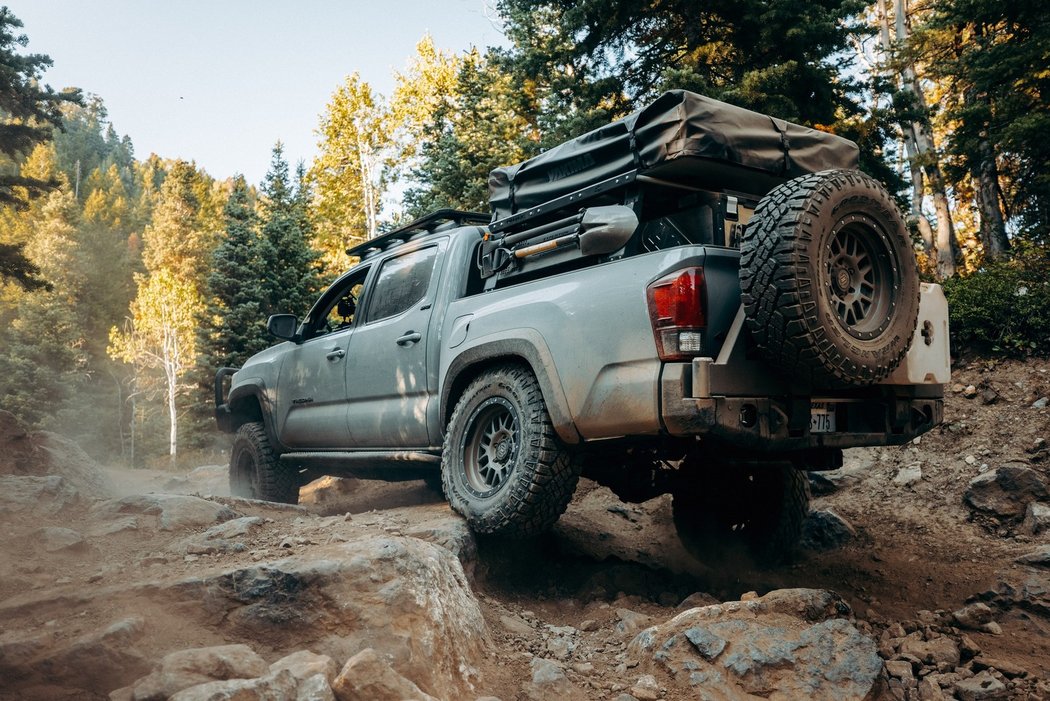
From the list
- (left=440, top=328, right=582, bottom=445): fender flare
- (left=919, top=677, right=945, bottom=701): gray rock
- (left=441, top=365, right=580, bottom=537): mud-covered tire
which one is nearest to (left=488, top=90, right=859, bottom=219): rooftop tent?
(left=440, top=328, right=582, bottom=445): fender flare

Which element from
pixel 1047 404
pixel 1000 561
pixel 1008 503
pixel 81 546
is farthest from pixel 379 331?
pixel 1047 404

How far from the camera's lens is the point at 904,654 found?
348 cm

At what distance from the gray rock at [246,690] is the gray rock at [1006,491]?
5.62 metres

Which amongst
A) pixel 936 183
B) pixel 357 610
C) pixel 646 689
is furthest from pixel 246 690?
pixel 936 183

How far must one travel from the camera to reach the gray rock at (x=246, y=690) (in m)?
2.37

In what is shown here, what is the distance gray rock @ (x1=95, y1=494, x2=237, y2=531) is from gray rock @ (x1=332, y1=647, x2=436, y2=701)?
246cm

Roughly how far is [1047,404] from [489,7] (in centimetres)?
1923

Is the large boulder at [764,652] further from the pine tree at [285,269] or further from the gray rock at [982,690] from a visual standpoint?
the pine tree at [285,269]

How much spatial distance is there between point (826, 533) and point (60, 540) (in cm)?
505

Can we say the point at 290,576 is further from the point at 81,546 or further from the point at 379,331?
the point at 379,331

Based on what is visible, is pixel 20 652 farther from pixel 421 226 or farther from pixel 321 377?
pixel 421 226

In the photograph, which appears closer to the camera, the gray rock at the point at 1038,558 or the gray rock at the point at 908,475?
the gray rock at the point at 1038,558

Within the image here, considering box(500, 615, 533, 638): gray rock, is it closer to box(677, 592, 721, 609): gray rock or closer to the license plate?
box(677, 592, 721, 609): gray rock

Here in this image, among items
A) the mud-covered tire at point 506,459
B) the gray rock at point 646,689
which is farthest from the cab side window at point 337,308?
the gray rock at point 646,689
